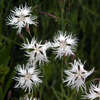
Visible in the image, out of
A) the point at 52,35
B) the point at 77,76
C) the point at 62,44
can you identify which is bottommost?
the point at 77,76

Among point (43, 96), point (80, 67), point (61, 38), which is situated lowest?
point (43, 96)

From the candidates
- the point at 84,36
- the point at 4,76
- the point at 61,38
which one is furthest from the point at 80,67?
the point at 84,36

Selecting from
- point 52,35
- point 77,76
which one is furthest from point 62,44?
point 52,35

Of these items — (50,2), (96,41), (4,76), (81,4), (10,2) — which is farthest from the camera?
(96,41)

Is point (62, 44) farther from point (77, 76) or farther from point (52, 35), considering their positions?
point (52, 35)

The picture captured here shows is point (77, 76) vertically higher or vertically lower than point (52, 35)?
lower

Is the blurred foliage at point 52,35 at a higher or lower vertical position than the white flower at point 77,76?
higher

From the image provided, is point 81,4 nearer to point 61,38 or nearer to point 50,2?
point 50,2

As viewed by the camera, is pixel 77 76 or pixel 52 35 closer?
pixel 77 76
